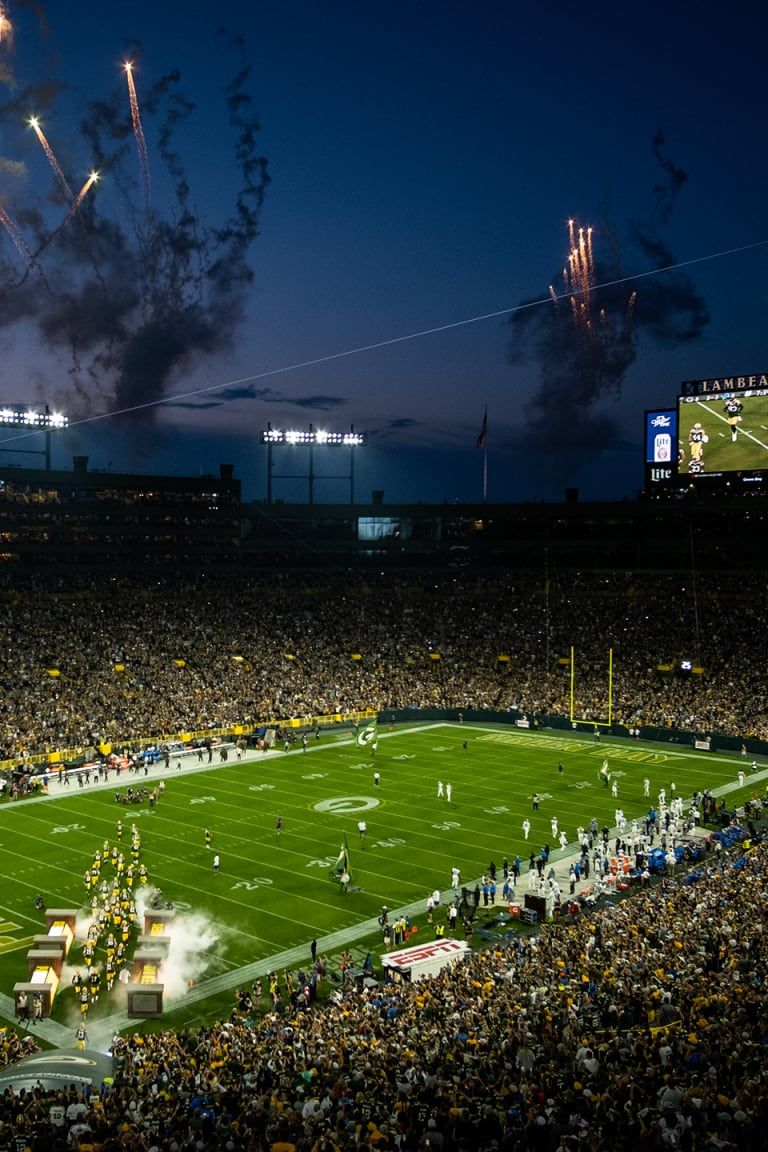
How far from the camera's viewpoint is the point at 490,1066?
486 inches

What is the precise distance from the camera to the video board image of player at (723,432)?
46375 millimetres

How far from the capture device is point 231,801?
3875 cm

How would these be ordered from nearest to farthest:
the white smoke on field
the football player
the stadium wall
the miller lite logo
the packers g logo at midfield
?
1. the white smoke on field
2. the packers g logo at midfield
3. the football player
4. the stadium wall
5. the miller lite logo

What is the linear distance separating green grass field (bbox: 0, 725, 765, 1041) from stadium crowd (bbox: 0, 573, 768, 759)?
5071mm

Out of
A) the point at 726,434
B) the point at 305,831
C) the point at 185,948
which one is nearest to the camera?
the point at 185,948

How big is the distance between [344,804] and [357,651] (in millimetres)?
28174

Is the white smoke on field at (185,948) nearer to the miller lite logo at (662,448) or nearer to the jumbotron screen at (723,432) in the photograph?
the jumbotron screen at (723,432)

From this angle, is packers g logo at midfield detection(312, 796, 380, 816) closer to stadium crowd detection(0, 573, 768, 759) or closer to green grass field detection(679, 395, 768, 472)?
stadium crowd detection(0, 573, 768, 759)

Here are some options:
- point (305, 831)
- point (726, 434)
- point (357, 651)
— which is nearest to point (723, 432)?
point (726, 434)

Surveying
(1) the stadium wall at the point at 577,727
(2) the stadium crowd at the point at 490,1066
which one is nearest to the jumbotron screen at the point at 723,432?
(1) the stadium wall at the point at 577,727

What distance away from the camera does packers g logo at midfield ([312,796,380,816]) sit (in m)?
37.1

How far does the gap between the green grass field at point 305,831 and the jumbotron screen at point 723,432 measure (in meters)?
13.7

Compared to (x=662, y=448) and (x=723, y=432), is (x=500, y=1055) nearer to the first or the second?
(x=723, y=432)

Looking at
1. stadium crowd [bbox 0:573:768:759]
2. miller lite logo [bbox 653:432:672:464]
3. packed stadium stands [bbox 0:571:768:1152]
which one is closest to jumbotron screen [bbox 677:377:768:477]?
miller lite logo [bbox 653:432:672:464]
